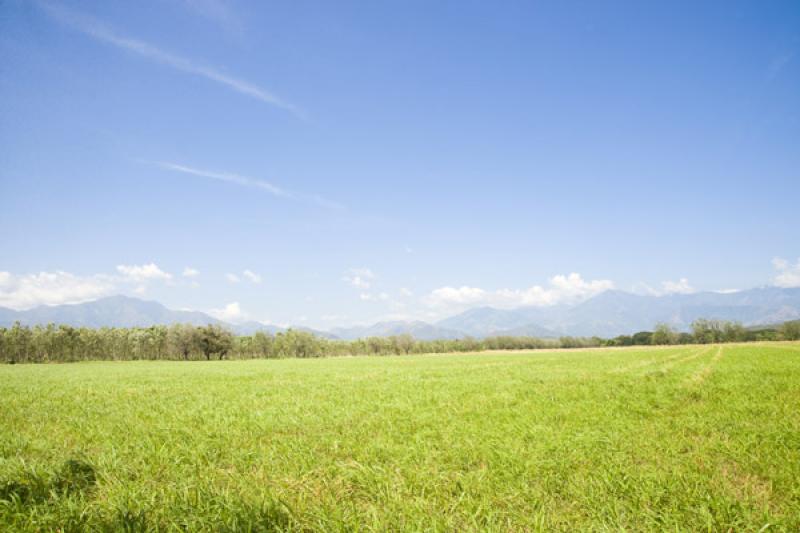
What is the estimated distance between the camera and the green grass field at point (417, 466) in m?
4.10

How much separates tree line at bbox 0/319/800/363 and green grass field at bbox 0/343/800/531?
125 meters

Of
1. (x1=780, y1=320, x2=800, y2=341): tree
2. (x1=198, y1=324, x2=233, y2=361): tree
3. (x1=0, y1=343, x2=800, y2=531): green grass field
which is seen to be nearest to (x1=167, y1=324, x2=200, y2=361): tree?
(x1=198, y1=324, x2=233, y2=361): tree

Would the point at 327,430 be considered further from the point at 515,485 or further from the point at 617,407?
the point at 617,407

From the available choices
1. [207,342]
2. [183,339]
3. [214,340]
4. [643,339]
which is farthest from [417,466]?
[643,339]

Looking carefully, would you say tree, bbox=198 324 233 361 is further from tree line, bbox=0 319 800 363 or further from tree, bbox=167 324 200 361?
tree, bbox=167 324 200 361

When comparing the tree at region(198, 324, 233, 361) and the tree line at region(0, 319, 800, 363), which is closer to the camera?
the tree line at region(0, 319, 800, 363)

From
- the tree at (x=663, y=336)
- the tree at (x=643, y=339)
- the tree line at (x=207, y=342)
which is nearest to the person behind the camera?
the tree line at (x=207, y=342)

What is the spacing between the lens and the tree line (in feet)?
372

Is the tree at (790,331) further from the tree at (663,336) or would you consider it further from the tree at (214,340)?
the tree at (214,340)

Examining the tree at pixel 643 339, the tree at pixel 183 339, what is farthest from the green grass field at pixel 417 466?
the tree at pixel 643 339

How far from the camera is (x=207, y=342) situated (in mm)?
119562

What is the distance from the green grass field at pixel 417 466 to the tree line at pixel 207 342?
4936 inches

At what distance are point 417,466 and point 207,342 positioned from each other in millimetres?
131559

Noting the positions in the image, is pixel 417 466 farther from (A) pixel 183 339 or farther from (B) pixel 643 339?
(B) pixel 643 339
